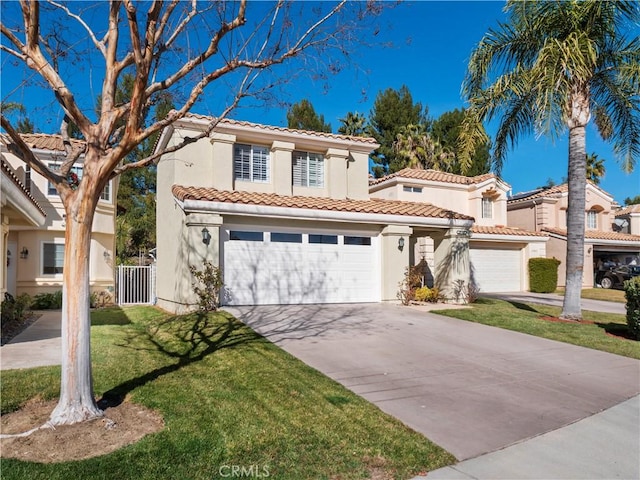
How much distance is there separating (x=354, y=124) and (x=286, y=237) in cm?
2349

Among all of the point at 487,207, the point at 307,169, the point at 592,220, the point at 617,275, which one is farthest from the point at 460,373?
the point at 592,220

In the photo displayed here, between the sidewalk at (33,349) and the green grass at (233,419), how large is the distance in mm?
676

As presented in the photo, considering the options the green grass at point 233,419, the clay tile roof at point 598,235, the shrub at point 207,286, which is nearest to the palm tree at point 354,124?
the clay tile roof at point 598,235

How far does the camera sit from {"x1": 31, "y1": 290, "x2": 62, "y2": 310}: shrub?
16.1 metres

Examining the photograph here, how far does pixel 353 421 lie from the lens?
503cm

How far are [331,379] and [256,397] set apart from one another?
1.31 metres

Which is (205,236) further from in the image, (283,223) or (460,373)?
(460,373)

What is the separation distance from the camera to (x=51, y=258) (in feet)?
58.6

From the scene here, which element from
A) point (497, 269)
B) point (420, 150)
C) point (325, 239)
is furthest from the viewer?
point (420, 150)

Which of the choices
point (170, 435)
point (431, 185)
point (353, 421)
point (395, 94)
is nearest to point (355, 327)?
point (353, 421)

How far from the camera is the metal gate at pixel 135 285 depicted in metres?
17.5

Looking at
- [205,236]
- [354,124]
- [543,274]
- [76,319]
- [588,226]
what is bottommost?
[543,274]

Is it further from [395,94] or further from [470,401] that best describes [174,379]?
[395,94]

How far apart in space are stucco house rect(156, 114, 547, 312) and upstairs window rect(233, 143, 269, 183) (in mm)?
35
